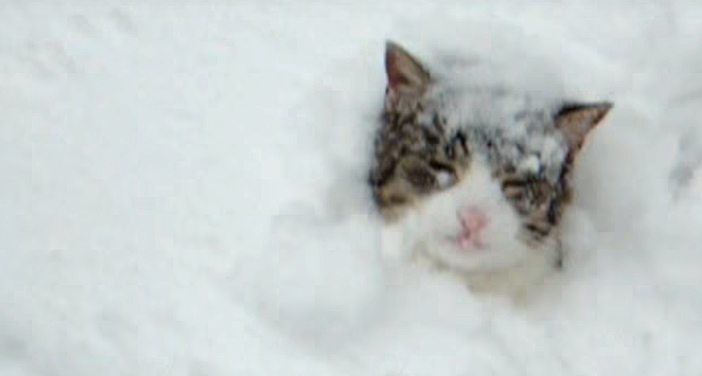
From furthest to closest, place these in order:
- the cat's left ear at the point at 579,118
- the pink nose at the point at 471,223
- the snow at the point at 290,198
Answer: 1. the cat's left ear at the point at 579,118
2. the pink nose at the point at 471,223
3. the snow at the point at 290,198

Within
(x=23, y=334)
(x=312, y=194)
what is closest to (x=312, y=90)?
(x=312, y=194)

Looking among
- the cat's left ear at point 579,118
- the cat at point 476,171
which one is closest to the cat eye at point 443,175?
the cat at point 476,171

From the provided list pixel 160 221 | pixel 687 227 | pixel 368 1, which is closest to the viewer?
pixel 160 221

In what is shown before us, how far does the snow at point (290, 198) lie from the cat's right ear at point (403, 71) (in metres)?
0.14

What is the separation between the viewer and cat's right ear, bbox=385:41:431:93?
→ 2.88m

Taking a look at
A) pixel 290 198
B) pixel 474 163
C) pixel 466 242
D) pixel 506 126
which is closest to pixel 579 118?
pixel 506 126

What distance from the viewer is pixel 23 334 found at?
2.50 metres

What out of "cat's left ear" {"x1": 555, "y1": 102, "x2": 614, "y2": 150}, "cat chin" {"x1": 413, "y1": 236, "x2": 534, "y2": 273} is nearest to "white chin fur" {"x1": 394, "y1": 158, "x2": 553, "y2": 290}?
"cat chin" {"x1": 413, "y1": 236, "x2": 534, "y2": 273}

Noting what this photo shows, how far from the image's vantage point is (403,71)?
292 centimetres

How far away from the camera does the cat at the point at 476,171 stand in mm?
2771

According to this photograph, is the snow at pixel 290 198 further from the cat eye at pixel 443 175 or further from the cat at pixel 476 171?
the cat eye at pixel 443 175

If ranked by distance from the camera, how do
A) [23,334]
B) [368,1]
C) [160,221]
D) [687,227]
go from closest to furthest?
[23,334] < [160,221] < [687,227] < [368,1]

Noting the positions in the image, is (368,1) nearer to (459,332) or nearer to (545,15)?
(545,15)

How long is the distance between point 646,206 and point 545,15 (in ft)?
2.10
